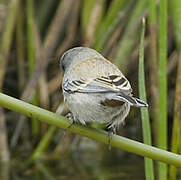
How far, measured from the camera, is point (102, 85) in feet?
8.51

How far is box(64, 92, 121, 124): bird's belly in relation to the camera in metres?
2.65

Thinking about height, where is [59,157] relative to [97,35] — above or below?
below

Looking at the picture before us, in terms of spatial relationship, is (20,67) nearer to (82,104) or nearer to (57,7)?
(57,7)

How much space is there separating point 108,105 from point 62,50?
2.80m

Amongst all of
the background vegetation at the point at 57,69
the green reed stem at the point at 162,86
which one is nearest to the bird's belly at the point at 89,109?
the green reed stem at the point at 162,86

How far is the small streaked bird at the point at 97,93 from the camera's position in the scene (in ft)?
8.25

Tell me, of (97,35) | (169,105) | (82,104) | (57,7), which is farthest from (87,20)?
(82,104)

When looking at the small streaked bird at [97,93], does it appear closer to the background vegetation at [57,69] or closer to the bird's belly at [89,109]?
the bird's belly at [89,109]

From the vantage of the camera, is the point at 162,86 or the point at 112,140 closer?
the point at 112,140

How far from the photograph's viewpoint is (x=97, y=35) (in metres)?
5.04

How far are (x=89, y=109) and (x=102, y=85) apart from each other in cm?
18

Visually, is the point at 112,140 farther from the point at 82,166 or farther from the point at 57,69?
the point at 57,69

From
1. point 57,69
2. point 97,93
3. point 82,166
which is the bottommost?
point 82,166

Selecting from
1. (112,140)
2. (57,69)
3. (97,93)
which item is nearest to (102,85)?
(97,93)
